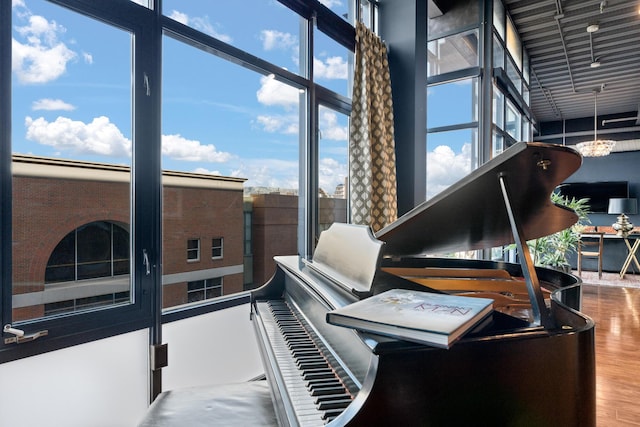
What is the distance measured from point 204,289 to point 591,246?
319 inches

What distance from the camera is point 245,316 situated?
2.54 metres

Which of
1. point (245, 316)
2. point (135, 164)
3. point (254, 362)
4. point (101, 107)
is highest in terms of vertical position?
point (101, 107)

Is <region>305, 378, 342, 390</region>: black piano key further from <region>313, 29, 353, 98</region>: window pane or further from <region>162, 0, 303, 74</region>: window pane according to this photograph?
<region>313, 29, 353, 98</region>: window pane

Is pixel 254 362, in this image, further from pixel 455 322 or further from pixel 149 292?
pixel 455 322

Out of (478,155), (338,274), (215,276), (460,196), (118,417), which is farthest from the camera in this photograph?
(478,155)

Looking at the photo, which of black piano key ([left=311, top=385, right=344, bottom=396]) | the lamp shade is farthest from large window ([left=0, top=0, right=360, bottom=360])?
the lamp shade

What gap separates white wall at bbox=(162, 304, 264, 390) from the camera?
6.89 feet

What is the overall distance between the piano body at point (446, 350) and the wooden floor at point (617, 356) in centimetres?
107

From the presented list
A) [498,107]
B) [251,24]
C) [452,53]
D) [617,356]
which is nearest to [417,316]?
[251,24]

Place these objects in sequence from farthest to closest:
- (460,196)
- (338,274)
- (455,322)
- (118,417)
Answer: (118,417) < (338,274) < (460,196) < (455,322)

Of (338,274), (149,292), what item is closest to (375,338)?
(338,274)

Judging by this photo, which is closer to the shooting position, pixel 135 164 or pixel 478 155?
pixel 135 164

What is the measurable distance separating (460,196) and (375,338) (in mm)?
695

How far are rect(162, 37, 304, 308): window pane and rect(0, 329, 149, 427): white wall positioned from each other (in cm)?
38
